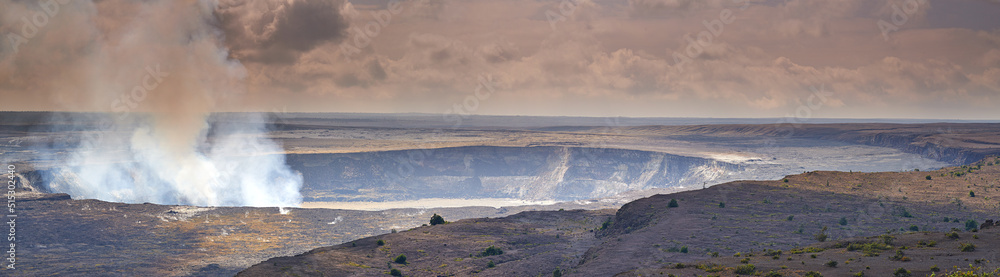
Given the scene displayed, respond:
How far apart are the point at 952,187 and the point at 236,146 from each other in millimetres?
176751

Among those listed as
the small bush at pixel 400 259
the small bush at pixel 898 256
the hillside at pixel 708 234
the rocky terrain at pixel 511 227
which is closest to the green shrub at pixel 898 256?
the small bush at pixel 898 256

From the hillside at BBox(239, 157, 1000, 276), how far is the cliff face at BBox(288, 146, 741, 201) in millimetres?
91014

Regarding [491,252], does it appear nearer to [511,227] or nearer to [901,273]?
[511,227]

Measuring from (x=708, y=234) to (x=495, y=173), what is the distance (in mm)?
135956

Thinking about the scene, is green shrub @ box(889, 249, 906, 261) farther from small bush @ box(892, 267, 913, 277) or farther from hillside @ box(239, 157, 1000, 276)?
small bush @ box(892, 267, 913, 277)

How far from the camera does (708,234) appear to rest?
48500mm

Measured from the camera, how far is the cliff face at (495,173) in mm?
164625

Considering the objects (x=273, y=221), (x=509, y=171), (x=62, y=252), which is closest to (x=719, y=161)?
(x=509, y=171)

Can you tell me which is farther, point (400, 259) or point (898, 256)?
point (400, 259)

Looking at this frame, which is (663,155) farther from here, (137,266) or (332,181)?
(137,266)

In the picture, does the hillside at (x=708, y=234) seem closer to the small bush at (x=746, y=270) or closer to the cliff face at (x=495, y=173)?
the small bush at (x=746, y=270)

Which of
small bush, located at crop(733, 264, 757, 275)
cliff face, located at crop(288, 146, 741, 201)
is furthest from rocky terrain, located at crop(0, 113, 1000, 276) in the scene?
cliff face, located at crop(288, 146, 741, 201)

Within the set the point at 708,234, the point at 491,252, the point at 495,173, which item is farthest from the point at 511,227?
the point at 495,173

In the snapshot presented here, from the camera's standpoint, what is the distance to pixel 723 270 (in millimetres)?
34562
